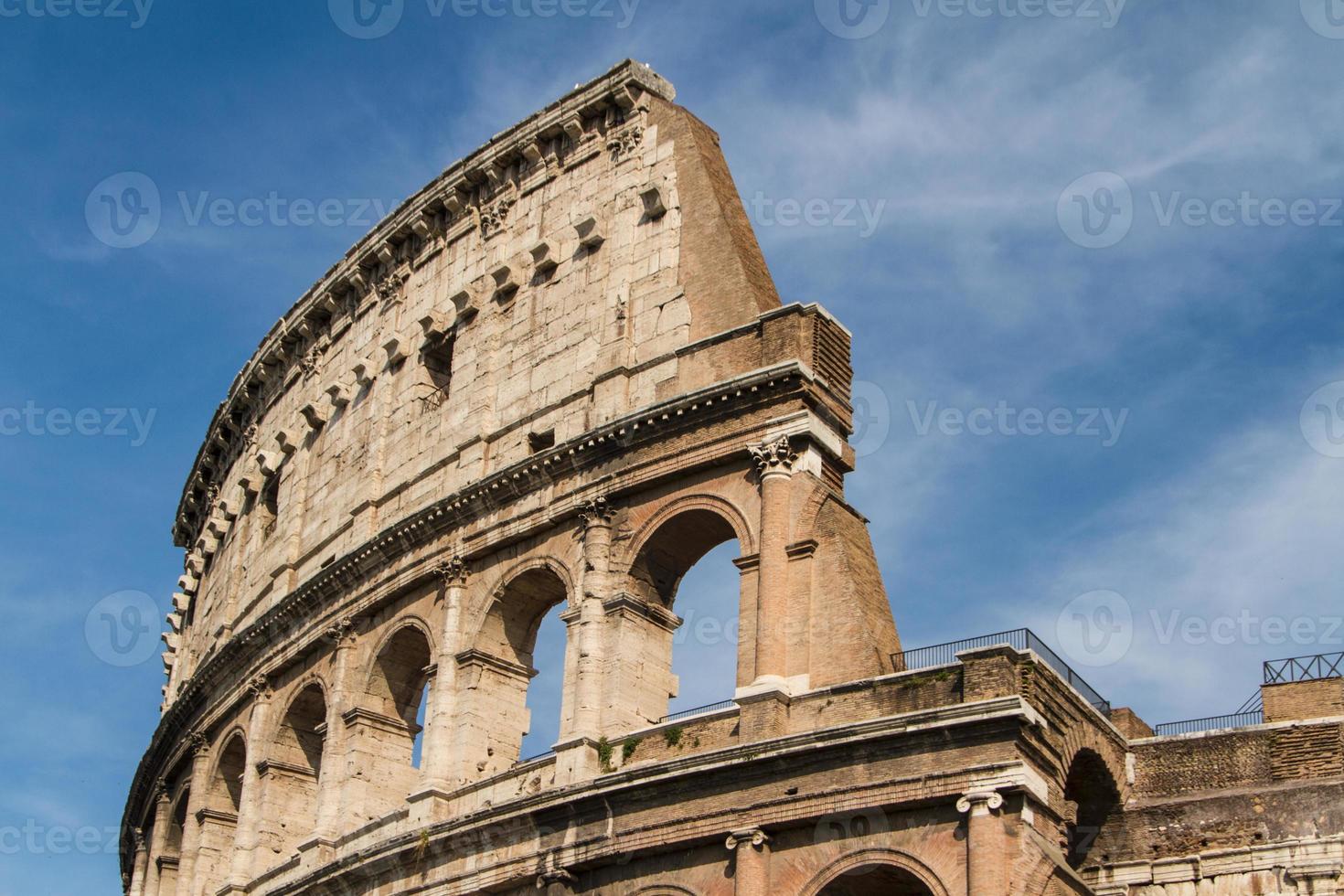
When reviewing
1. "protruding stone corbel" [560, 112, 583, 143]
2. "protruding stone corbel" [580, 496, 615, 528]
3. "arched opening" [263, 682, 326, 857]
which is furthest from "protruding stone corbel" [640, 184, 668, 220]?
"arched opening" [263, 682, 326, 857]

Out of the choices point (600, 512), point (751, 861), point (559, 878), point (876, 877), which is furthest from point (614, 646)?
point (876, 877)

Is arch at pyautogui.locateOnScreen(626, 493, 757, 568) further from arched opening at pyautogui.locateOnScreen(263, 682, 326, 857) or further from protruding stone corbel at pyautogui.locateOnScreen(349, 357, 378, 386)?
protruding stone corbel at pyautogui.locateOnScreen(349, 357, 378, 386)

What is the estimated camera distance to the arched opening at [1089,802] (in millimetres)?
28047

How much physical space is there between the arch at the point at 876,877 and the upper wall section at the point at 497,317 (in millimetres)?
8792

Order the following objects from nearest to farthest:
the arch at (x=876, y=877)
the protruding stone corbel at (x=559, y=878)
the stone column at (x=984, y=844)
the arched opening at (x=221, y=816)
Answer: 1. the stone column at (x=984, y=844)
2. the arch at (x=876, y=877)
3. the protruding stone corbel at (x=559, y=878)
4. the arched opening at (x=221, y=816)

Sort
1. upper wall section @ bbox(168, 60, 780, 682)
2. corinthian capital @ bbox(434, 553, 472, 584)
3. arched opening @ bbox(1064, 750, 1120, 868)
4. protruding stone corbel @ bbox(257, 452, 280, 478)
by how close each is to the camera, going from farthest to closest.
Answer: protruding stone corbel @ bbox(257, 452, 280, 478)
corinthian capital @ bbox(434, 553, 472, 584)
upper wall section @ bbox(168, 60, 780, 682)
arched opening @ bbox(1064, 750, 1120, 868)

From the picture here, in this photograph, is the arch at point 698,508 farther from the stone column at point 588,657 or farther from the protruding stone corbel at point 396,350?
the protruding stone corbel at point 396,350

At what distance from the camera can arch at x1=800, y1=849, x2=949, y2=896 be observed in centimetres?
2467

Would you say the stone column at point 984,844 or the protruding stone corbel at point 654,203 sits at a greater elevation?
the protruding stone corbel at point 654,203

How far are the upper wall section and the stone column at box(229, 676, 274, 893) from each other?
2.35 m

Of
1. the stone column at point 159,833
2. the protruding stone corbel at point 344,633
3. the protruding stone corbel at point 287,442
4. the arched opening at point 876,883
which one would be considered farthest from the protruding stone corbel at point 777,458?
the stone column at point 159,833

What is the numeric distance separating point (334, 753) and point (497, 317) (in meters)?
8.14

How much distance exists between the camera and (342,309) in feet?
134

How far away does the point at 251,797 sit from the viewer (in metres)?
36.1
